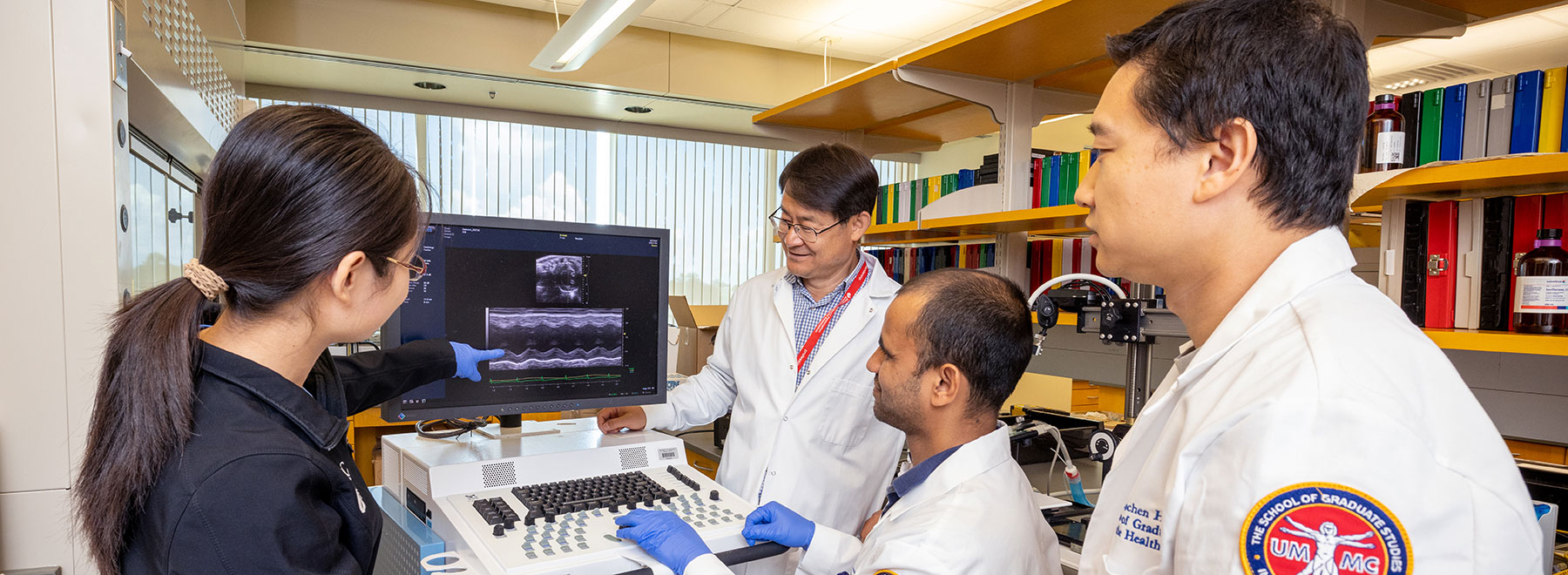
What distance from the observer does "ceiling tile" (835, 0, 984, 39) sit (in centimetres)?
434

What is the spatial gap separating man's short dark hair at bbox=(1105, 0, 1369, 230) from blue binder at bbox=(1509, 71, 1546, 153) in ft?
3.53

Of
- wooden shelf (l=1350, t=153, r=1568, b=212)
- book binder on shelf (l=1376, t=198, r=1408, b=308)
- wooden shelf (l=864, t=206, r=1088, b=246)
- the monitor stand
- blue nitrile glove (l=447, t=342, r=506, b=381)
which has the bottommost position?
the monitor stand

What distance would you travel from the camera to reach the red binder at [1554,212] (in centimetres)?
136

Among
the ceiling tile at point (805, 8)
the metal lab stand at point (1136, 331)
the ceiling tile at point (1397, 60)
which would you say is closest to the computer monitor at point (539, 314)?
the metal lab stand at point (1136, 331)

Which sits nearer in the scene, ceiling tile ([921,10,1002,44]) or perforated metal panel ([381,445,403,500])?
perforated metal panel ([381,445,403,500])

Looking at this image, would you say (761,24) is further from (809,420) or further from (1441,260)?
(1441,260)

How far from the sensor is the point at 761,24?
15.6 ft

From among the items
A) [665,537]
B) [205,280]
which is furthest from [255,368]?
[665,537]

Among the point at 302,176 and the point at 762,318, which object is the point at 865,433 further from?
the point at 302,176

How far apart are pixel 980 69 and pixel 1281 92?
5.62ft

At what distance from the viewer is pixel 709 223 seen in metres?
5.70

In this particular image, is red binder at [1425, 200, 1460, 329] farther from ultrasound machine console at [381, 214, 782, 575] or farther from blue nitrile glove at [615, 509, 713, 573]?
blue nitrile glove at [615, 509, 713, 573]

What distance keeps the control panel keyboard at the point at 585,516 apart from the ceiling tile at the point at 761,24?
3604 mm

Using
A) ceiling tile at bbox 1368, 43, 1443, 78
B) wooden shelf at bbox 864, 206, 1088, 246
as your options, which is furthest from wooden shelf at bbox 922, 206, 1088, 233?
ceiling tile at bbox 1368, 43, 1443, 78
